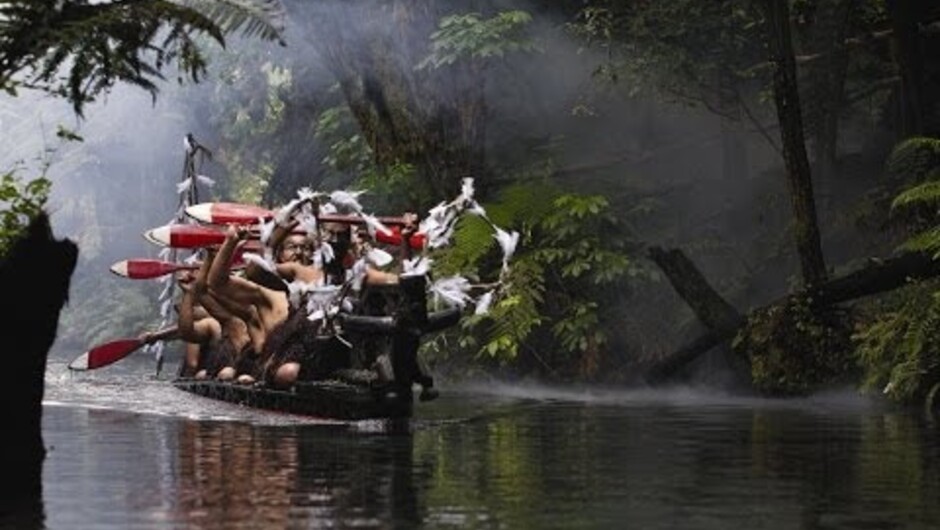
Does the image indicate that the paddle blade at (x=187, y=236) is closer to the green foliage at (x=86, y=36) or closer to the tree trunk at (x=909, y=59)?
the tree trunk at (x=909, y=59)

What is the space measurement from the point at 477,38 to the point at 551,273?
3370mm

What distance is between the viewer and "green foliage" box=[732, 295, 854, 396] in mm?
20812

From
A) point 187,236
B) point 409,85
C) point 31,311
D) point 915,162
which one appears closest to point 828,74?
point 915,162

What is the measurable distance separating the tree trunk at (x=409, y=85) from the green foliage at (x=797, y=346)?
22.6 feet

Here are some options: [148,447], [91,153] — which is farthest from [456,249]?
[91,153]

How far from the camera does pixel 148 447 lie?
14.0 metres

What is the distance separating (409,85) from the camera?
27.3 meters

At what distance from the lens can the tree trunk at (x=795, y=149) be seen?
20.8 meters

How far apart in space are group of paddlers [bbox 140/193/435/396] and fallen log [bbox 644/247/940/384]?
3.39 m

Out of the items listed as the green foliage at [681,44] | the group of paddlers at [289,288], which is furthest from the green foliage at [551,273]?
the group of paddlers at [289,288]

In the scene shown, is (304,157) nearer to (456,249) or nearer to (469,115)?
(469,115)

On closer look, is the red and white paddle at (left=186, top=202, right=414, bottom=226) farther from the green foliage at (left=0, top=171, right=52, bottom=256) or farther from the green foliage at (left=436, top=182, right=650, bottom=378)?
the green foliage at (left=0, top=171, right=52, bottom=256)

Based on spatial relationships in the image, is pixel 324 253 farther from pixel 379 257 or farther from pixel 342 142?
pixel 342 142

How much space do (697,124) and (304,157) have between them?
6979 mm
